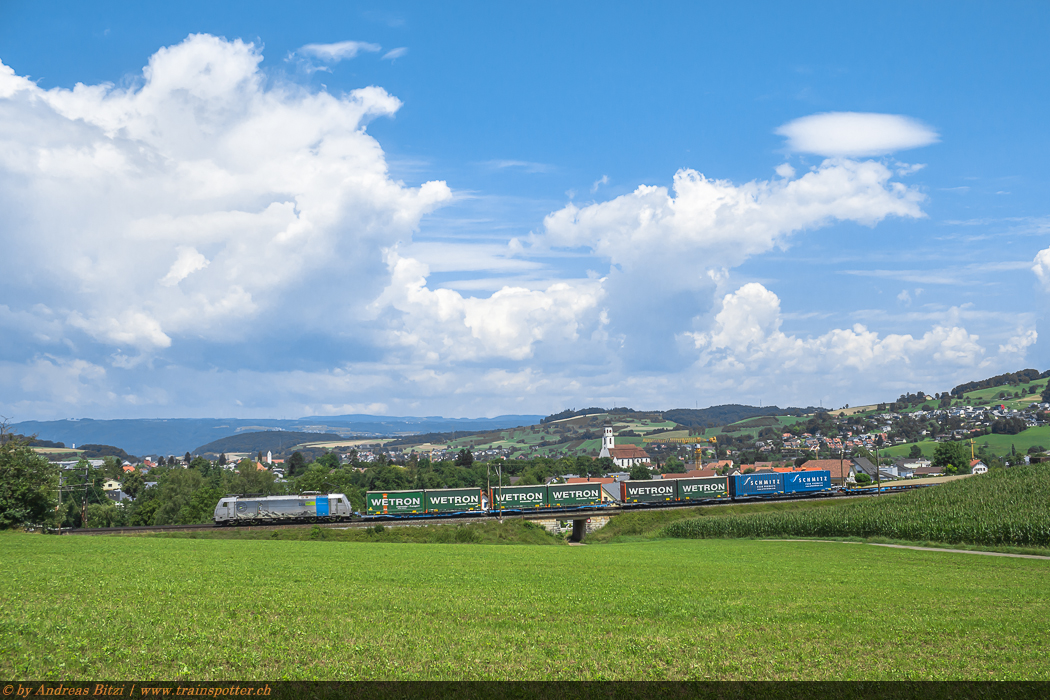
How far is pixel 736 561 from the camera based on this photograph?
116 feet

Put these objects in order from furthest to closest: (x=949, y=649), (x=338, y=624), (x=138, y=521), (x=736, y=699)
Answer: (x=138, y=521)
(x=338, y=624)
(x=949, y=649)
(x=736, y=699)

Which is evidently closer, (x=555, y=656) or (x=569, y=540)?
(x=555, y=656)

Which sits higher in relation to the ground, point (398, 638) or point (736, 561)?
point (398, 638)

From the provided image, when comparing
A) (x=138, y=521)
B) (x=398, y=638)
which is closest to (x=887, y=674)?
(x=398, y=638)

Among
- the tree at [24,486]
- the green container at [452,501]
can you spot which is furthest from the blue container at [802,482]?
the tree at [24,486]

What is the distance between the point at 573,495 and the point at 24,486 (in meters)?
54.8

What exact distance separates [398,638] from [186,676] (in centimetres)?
412

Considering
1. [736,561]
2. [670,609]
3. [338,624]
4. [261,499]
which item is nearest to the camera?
[338,624]

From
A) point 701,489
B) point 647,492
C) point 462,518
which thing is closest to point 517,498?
point 462,518

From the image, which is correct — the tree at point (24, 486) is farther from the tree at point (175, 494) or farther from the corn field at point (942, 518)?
the corn field at point (942, 518)

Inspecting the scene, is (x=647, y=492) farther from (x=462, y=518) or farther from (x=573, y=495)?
(x=462, y=518)

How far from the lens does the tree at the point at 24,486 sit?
56000 mm

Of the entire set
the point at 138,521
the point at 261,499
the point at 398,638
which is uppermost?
the point at 398,638

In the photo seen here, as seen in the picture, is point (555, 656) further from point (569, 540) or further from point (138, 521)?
point (138, 521)
